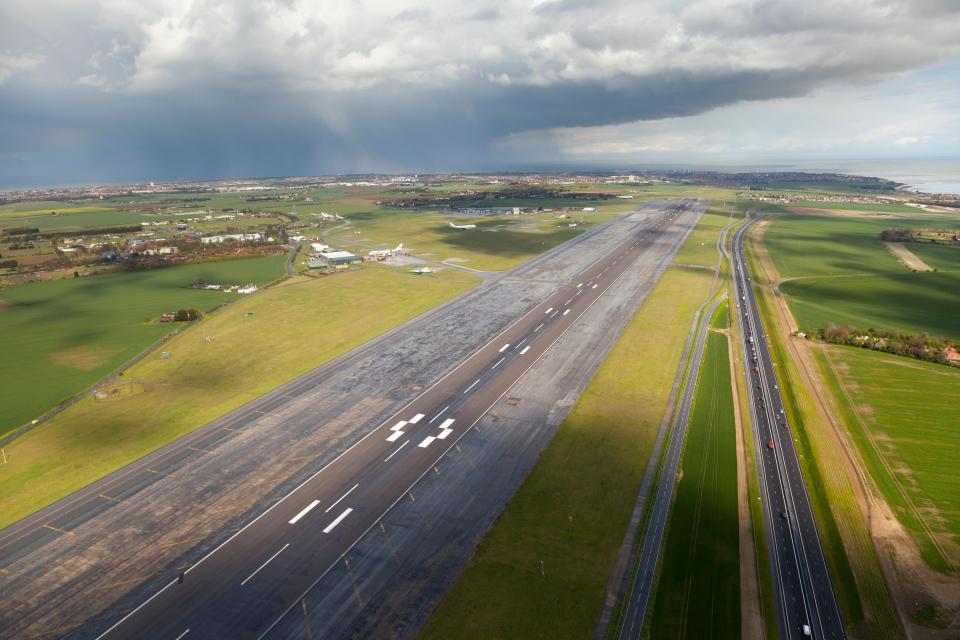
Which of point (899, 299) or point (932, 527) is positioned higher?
point (899, 299)

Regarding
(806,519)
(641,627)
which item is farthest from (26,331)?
(806,519)

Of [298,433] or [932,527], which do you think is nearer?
[932,527]

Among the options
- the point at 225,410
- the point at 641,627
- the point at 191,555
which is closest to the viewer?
the point at 641,627

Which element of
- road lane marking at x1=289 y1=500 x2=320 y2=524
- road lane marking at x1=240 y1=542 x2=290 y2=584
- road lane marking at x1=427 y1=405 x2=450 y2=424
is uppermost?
road lane marking at x1=427 y1=405 x2=450 y2=424

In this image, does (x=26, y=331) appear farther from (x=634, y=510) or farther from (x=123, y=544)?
(x=634, y=510)

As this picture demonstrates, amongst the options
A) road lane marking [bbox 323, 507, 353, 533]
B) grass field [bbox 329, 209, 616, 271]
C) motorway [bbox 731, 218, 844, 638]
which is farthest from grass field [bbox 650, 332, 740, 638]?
grass field [bbox 329, 209, 616, 271]

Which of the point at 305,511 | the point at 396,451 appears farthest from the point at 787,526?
the point at 305,511

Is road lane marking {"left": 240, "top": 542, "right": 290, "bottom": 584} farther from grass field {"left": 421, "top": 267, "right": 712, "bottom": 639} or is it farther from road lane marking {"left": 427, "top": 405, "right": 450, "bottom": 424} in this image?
road lane marking {"left": 427, "top": 405, "right": 450, "bottom": 424}
